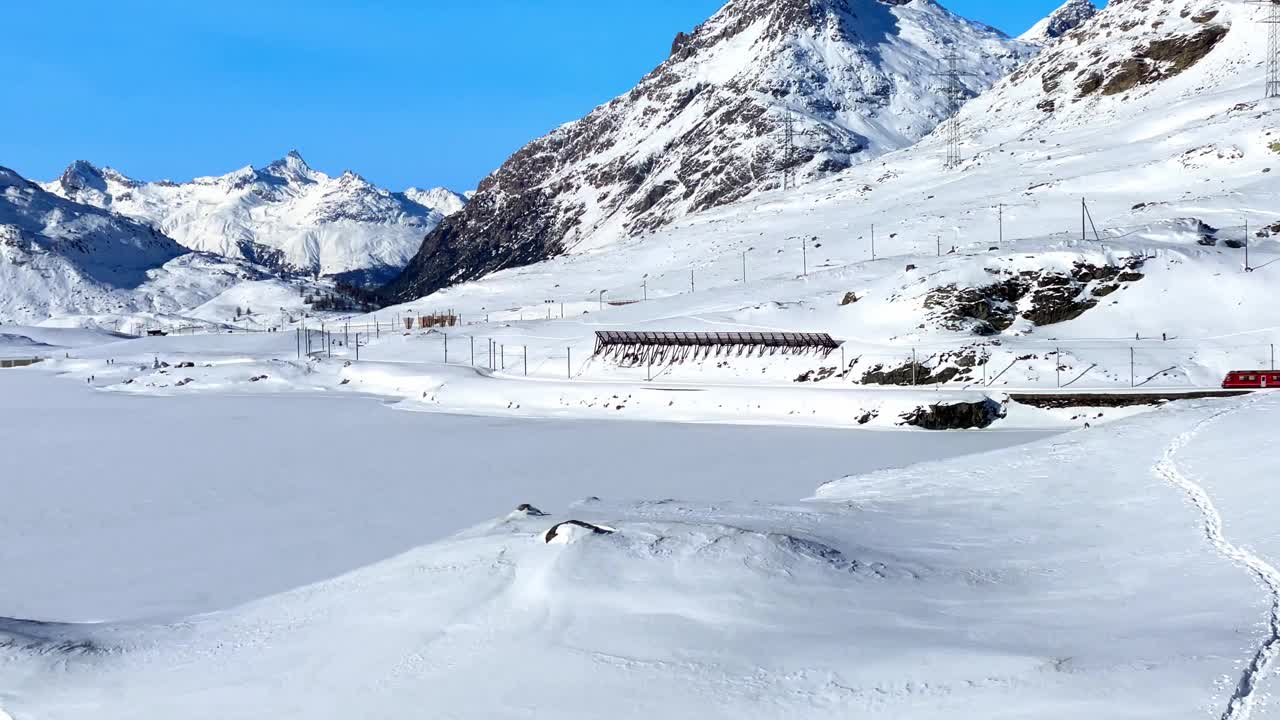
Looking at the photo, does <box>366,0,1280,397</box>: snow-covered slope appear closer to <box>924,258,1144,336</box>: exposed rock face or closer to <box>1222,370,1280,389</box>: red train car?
<box>924,258,1144,336</box>: exposed rock face

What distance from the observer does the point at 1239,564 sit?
20.1 m

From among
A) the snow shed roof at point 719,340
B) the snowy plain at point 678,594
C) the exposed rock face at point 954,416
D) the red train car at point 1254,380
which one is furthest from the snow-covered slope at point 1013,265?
the snowy plain at point 678,594

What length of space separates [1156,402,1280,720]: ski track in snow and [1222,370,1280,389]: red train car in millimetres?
21096

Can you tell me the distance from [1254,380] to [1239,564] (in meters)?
40.6

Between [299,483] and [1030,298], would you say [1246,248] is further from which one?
[299,483]

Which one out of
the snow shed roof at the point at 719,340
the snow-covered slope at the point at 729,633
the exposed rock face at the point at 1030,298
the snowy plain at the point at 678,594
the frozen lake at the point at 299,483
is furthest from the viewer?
the snow shed roof at the point at 719,340

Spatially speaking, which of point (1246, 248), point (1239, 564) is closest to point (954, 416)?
point (1239, 564)

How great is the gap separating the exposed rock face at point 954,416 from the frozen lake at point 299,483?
8.63 feet

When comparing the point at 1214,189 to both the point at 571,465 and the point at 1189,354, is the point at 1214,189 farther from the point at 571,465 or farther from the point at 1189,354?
the point at 571,465

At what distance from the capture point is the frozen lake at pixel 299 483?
24.4 meters

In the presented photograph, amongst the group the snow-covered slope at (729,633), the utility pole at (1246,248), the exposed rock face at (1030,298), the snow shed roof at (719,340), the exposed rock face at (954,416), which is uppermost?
the utility pole at (1246,248)

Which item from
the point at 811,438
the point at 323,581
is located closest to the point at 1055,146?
the point at 811,438

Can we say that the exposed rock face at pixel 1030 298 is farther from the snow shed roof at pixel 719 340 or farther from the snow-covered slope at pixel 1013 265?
the snow shed roof at pixel 719 340


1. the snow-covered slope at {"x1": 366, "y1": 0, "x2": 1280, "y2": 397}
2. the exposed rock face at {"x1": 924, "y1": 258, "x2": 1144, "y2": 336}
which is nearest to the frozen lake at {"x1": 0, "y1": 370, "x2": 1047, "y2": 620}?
the snow-covered slope at {"x1": 366, "y1": 0, "x2": 1280, "y2": 397}
